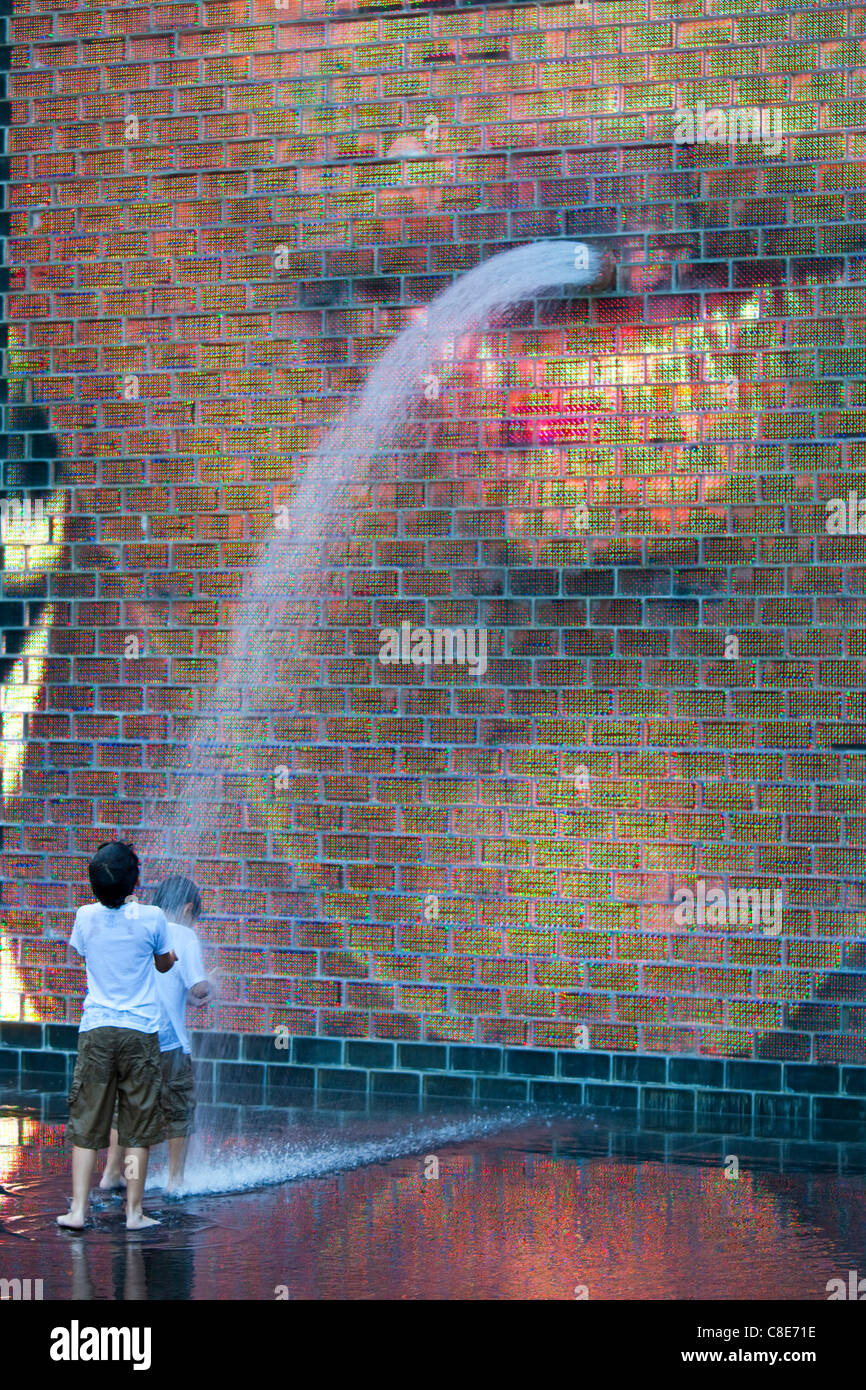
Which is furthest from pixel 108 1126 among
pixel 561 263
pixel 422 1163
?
pixel 561 263

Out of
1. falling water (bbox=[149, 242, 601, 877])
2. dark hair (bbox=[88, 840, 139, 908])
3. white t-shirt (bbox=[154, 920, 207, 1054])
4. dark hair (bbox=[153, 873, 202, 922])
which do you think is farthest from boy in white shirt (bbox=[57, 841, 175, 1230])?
falling water (bbox=[149, 242, 601, 877])

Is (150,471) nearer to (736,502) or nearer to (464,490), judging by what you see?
(464,490)

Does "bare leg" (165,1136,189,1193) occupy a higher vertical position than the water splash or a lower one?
higher

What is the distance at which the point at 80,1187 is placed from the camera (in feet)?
24.5

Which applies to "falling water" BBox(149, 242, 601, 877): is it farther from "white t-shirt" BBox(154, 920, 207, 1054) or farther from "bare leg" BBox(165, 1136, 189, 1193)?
"bare leg" BBox(165, 1136, 189, 1193)

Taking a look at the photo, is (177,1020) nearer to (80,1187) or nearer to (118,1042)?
(118,1042)

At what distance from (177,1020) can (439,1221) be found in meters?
1.52

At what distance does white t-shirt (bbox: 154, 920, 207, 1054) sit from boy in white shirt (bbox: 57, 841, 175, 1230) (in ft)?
1.70

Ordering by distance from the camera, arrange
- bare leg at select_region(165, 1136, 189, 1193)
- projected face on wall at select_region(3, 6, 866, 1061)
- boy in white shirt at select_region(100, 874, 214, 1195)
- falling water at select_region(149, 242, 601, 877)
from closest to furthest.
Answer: boy in white shirt at select_region(100, 874, 214, 1195) → bare leg at select_region(165, 1136, 189, 1193) → projected face on wall at select_region(3, 6, 866, 1061) → falling water at select_region(149, 242, 601, 877)

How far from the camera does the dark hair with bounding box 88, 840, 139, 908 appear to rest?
7.45 metres

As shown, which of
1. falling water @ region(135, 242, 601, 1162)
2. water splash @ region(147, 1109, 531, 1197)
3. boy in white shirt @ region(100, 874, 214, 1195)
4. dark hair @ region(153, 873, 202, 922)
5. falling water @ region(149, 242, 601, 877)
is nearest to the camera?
boy in white shirt @ region(100, 874, 214, 1195)

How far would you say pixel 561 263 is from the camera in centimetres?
1047

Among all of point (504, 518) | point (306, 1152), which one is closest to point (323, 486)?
point (504, 518)

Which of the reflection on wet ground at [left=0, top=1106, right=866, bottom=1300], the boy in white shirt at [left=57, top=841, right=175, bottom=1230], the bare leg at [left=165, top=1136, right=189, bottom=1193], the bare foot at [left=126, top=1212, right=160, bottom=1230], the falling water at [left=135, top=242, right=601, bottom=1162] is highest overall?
the falling water at [left=135, top=242, right=601, bottom=1162]
